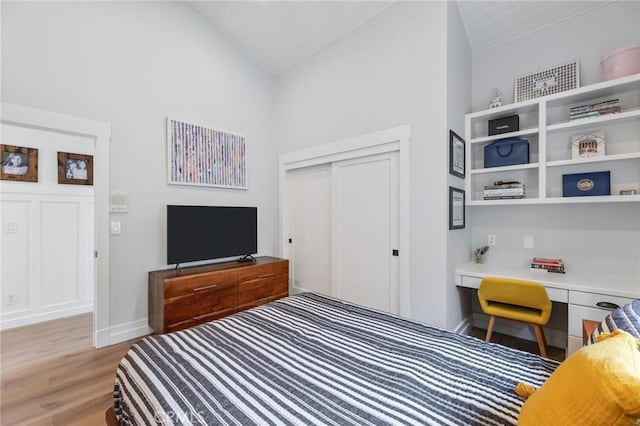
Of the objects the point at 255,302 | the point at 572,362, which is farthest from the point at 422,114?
the point at 255,302

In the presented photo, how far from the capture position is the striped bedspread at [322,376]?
0.88 m

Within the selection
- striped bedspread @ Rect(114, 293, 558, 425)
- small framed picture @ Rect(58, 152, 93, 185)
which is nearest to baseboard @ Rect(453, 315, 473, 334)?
striped bedspread @ Rect(114, 293, 558, 425)

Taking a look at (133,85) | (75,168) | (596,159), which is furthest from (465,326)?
(75,168)

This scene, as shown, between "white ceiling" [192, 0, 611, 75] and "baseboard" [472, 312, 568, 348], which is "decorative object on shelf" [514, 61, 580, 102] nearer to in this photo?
"white ceiling" [192, 0, 611, 75]

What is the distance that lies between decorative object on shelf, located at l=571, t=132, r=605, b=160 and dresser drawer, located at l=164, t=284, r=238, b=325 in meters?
3.49

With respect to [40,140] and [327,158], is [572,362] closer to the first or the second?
[327,158]

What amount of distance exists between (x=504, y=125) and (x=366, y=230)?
169 centimetres

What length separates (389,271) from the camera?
2.77 metres

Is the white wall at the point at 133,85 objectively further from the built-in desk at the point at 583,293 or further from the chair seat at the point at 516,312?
the built-in desk at the point at 583,293

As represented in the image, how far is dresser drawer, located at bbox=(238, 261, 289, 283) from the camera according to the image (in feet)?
10.1

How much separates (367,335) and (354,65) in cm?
278

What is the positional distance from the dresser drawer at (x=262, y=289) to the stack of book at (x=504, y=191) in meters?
2.49

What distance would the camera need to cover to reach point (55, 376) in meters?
2.10

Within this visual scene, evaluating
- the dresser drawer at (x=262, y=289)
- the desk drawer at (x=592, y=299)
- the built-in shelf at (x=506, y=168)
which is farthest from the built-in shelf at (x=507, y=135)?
the dresser drawer at (x=262, y=289)
